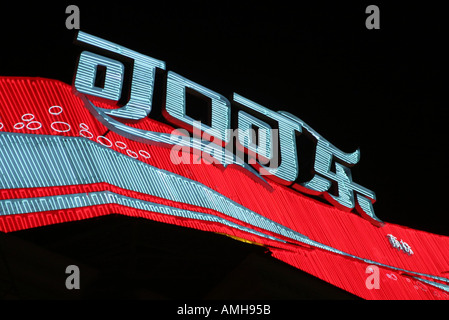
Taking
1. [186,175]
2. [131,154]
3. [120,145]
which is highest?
[120,145]

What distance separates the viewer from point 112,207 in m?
7.95

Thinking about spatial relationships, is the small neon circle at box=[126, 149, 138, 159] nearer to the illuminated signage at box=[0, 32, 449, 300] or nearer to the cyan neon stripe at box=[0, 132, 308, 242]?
the illuminated signage at box=[0, 32, 449, 300]

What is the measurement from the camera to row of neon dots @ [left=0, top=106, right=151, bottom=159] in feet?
26.8

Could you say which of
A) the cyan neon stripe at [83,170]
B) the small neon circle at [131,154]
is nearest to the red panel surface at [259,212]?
the small neon circle at [131,154]

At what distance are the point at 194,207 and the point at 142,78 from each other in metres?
2.45

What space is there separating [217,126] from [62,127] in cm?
316

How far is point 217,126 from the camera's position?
35.8ft

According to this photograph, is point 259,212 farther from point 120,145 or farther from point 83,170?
point 83,170

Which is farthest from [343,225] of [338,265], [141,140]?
[141,140]

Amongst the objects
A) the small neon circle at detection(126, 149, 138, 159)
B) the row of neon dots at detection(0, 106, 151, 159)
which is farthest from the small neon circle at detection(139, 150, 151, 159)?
the small neon circle at detection(126, 149, 138, 159)

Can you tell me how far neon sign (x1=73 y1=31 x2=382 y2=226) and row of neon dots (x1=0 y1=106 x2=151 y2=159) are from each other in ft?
0.79

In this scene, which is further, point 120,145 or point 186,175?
point 186,175

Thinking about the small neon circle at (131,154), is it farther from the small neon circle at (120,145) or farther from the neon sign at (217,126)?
the neon sign at (217,126)

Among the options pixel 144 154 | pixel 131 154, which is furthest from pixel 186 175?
pixel 131 154
